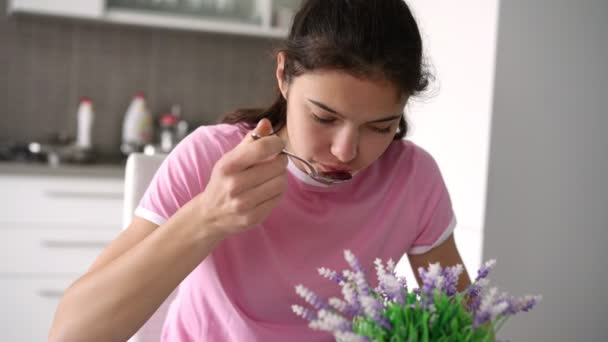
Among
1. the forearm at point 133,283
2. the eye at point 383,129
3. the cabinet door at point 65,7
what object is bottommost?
the forearm at point 133,283

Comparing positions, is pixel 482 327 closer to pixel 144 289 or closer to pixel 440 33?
pixel 144 289

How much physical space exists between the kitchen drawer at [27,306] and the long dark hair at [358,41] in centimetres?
192

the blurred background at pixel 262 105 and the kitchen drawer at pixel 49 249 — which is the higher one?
the blurred background at pixel 262 105

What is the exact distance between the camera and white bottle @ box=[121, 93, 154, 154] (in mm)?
2945

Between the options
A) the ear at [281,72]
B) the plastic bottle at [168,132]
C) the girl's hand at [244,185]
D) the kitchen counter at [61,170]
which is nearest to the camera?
the girl's hand at [244,185]

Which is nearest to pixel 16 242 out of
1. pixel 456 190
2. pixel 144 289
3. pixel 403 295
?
pixel 456 190

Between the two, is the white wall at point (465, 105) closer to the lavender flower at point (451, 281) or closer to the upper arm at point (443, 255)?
the upper arm at point (443, 255)

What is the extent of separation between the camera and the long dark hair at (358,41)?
0.85 m

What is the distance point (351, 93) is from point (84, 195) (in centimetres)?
193

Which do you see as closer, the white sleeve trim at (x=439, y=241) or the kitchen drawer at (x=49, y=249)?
the white sleeve trim at (x=439, y=241)

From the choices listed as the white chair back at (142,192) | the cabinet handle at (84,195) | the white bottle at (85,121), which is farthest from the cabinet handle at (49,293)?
the white chair back at (142,192)

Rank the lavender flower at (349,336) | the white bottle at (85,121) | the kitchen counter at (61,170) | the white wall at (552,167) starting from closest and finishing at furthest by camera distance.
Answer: the lavender flower at (349,336), the white wall at (552,167), the kitchen counter at (61,170), the white bottle at (85,121)

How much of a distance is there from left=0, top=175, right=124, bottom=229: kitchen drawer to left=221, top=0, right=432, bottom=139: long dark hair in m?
1.77

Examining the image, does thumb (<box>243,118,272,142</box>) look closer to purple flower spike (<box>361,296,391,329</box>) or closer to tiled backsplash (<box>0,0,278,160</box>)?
purple flower spike (<box>361,296,391,329</box>)
